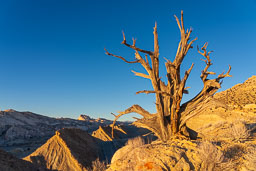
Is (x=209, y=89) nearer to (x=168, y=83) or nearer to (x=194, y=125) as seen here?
(x=168, y=83)

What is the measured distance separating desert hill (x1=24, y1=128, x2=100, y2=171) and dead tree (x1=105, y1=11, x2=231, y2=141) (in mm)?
12229

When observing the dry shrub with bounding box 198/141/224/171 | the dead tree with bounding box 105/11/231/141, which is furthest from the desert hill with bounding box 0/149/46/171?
the dry shrub with bounding box 198/141/224/171

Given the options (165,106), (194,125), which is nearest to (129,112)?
(165,106)

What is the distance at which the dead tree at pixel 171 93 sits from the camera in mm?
6684

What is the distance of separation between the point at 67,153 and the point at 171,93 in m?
15.7

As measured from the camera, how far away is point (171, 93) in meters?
7.32

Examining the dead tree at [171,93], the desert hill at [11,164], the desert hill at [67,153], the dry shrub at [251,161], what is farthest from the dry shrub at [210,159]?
the desert hill at [67,153]

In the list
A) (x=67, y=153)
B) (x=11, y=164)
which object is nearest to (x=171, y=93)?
(x=11, y=164)

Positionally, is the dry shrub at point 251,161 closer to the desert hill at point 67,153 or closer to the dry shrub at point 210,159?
the dry shrub at point 210,159

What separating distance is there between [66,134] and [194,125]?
1792cm

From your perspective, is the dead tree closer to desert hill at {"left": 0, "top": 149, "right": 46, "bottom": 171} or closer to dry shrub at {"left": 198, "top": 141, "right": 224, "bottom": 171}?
dry shrub at {"left": 198, "top": 141, "right": 224, "bottom": 171}

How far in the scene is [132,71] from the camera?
7824mm

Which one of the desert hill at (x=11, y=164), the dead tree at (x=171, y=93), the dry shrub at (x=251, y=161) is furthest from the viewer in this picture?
the desert hill at (x=11, y=164)

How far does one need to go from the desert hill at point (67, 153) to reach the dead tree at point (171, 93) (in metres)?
12.2
